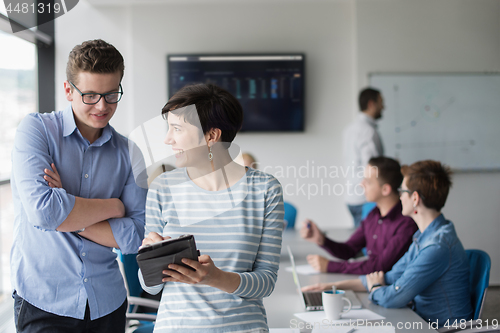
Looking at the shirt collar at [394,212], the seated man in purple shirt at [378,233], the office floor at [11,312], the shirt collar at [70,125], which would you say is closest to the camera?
the shirt collar at [70,125]

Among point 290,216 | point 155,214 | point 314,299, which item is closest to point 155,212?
point 155,214

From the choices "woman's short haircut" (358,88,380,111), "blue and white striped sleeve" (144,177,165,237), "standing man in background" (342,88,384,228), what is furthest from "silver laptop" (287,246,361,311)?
"woman's short haircut" (358,88,380,111)

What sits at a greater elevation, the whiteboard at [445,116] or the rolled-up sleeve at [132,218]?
the whiteboard at [445,116]

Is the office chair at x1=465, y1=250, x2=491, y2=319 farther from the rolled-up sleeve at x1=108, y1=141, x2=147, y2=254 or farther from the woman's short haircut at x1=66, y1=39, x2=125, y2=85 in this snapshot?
the woman's short haircut at x1=66, y1=39, x2=125, y2=85

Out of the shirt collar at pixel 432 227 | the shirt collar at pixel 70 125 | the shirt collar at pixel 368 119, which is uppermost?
the shirt collar at pixel 368 119

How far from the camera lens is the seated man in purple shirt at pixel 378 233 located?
2055 millimetres

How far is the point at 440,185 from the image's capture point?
6.06 feet

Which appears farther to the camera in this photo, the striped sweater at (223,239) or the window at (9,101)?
the window at (9,101)

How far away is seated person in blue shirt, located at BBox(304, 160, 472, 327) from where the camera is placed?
65.0 inches

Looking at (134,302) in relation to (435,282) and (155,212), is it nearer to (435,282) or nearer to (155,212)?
(155,212)

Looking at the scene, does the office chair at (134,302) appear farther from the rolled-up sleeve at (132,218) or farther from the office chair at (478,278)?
the office chair at (478,278)

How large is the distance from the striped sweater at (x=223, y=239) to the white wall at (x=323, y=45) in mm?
3254

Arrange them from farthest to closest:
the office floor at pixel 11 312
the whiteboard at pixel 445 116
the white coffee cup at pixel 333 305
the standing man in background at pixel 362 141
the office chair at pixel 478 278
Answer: the whiteboard at pixel 445 116 → the standing man in background at pixel 362 141 → the office floor at pixel 11 312 → the office chair at pixel 478 278 → the white coffee cup at pixel 333 305

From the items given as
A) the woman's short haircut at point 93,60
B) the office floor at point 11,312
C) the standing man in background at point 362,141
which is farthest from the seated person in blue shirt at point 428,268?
the standing man in background at point 362,141
